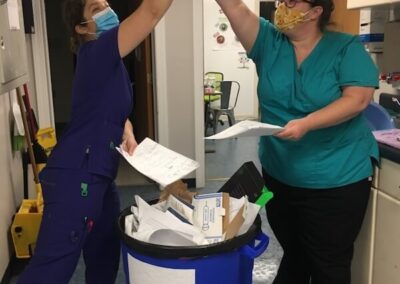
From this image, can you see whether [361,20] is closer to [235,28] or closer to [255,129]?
[235,28]

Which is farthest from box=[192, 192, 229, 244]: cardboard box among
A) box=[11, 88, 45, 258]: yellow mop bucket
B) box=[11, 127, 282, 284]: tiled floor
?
box=[11, 88, 45, 258]: yellow mop bucket

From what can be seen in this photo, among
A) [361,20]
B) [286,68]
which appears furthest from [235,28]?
[361,20]

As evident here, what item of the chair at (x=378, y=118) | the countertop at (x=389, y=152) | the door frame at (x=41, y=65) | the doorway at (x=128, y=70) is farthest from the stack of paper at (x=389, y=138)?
the door frame at (x=41, y=65)

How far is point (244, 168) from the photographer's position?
1514 mm

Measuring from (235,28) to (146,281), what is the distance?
2.94ft

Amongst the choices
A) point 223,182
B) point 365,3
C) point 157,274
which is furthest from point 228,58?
point 157,274

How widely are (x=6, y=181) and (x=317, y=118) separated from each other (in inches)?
70.3

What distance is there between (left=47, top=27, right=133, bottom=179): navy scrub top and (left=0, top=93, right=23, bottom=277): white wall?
1002 millimetres

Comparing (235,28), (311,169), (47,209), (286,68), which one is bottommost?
(47,209)

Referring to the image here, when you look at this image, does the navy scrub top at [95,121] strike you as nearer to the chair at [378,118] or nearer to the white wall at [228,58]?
the chair at [378,118]

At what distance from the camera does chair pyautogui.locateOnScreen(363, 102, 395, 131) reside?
1790 millimetres

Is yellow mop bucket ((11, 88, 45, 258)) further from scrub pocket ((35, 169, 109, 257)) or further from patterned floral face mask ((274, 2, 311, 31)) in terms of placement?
patterned floral face mask ((274, 2, 311, 31))

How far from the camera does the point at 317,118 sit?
1308 mm

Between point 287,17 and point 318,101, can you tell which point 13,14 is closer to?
point 287,17
